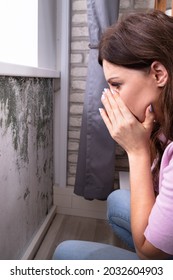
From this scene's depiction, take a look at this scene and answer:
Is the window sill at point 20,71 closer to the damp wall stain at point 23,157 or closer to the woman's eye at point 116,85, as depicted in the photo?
the damp wall stain at point 23,157

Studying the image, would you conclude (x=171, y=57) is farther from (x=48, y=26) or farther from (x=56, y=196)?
(x=56, y=196)

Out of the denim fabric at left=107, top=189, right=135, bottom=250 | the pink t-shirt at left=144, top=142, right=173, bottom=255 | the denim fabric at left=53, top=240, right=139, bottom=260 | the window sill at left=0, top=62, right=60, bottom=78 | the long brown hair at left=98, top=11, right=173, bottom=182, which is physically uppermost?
the long brown hair at left=98, top=11, right=173, bottom=182

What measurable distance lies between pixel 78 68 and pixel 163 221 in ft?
3.93

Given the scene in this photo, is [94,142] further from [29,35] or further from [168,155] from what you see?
[168,155]

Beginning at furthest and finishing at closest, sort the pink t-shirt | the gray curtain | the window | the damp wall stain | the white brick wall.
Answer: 1. the white brick wall
2. the gray curtain
3. the window
4. the damp wall stain
5. the pink t-shirt

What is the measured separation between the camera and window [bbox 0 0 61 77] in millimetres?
1113

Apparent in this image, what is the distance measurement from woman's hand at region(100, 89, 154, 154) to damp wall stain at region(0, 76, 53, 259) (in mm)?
377

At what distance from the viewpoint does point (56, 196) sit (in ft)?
5.80

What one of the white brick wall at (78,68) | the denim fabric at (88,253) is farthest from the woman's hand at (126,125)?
the white brick wall at (78,68)

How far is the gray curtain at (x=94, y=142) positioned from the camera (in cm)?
137

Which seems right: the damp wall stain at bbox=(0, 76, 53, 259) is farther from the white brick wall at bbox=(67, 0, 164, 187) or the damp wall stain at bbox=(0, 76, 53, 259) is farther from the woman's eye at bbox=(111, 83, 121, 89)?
the woman's eye at bbox=(111, 83, 121, 89)

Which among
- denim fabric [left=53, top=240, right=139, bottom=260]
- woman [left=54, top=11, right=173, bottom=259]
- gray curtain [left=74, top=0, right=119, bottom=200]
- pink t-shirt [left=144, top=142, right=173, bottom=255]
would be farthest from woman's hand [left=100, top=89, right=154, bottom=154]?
gray curtain [left=74, top=0, right=119, bottom=200]

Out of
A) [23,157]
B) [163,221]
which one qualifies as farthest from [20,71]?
[163,221]
